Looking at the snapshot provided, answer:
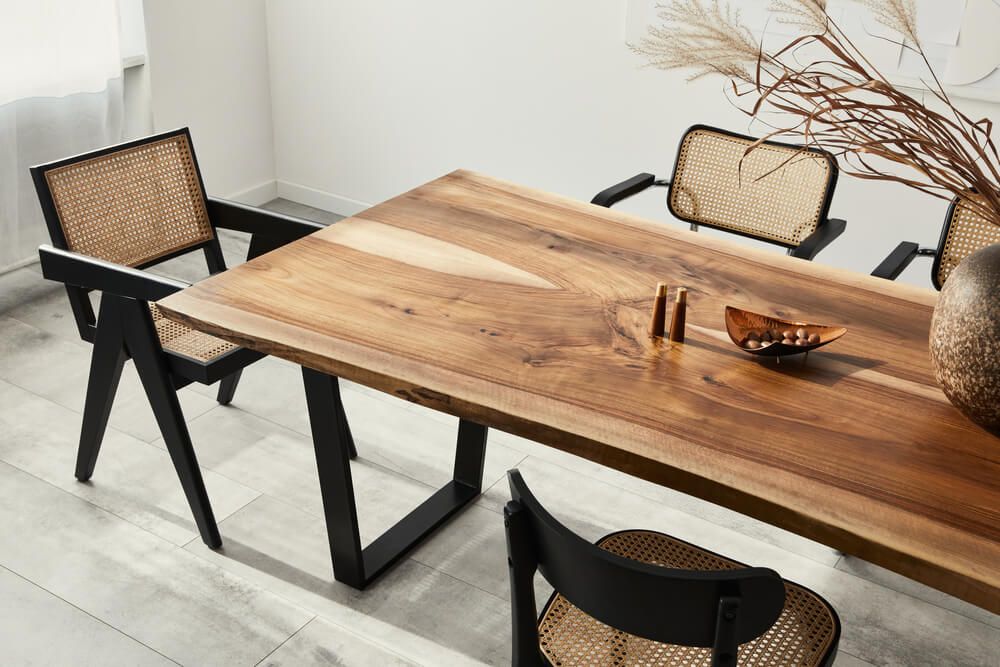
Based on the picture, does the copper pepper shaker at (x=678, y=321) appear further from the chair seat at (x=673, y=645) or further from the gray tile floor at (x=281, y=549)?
the gray tile floor at (x=281, y=549)

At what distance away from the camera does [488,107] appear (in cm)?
394

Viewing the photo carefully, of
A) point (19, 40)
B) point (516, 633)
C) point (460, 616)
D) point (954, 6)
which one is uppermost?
point (954, 6)

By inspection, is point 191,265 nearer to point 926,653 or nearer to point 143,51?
point 143,51

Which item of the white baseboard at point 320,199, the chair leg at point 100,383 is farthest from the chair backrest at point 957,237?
the white baseboard at point 320,199

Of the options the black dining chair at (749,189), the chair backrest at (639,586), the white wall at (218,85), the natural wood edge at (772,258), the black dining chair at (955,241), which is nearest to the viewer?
the chair backrest at (639,586)

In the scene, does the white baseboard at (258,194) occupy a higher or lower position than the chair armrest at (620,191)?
lower

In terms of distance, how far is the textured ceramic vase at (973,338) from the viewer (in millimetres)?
1513

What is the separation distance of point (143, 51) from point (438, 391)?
111 inches

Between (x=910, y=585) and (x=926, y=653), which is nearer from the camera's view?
(x=926, y=653)

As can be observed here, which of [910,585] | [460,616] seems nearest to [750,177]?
[910,585]

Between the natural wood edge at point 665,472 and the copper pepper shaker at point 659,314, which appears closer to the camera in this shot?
the natural wood edge at point 665,472

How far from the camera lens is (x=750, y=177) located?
2816 millimetres

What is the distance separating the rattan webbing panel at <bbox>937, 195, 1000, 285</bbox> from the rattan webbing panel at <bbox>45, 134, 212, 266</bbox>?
6.34 ft

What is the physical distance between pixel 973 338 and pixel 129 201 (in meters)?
1.99
